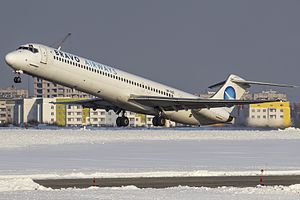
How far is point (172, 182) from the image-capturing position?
77.0 feet

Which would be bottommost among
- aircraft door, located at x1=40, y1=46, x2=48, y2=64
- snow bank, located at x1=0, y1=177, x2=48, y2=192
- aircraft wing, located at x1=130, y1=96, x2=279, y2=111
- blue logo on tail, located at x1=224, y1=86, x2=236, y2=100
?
snow bank, located at x1=0, y1=177, x2=48, y2=192

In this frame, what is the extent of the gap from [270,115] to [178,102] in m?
26.8

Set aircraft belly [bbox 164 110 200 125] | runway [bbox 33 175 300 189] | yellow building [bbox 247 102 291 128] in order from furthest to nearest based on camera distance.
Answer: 1. yellow building [bbox 247 102 291 128]
2. aircraft belly [bbox 164 110 200 125]
3. runway [bbox 33 175 300 189]

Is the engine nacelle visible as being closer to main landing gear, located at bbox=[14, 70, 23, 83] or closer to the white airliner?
the white airliner

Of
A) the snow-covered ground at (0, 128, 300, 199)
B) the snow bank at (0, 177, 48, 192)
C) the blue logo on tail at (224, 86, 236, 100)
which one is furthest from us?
the blue logo on tail at (224, 86, 236, 100)

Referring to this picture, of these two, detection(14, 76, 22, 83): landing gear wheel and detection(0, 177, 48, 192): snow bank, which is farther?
detection(14, 76, 22, 83): landing gear wheel

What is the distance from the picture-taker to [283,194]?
19.6 meters

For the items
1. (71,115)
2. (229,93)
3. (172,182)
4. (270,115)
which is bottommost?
(172,182)

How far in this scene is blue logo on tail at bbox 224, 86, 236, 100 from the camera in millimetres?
71906

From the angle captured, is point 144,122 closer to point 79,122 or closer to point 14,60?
point 79,122

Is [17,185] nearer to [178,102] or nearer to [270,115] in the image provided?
[178,102]

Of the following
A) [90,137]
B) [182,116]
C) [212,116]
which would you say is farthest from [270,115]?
[90,137]

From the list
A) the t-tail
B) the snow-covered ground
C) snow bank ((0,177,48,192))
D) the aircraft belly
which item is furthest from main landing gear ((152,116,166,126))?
snow bank ((0,177,48,192))

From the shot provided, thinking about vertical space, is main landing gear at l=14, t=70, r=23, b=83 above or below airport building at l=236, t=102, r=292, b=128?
above
